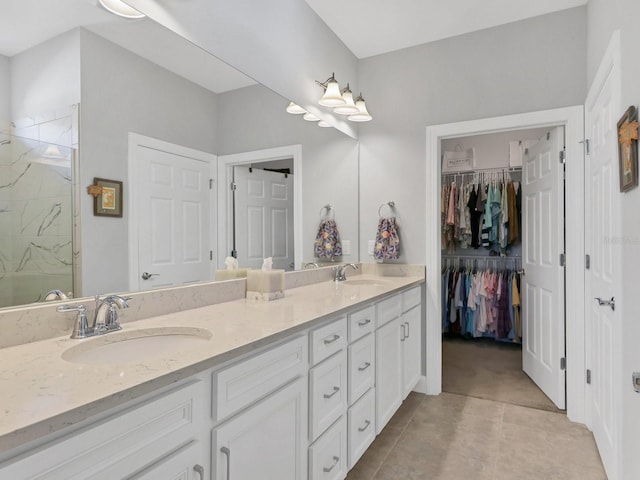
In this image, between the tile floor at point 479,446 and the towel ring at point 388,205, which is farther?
the towel ring at point 388,205

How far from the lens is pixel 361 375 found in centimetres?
188

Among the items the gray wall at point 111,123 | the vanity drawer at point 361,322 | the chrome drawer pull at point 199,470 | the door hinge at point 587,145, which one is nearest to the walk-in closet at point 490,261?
the door hinge at point 587,145

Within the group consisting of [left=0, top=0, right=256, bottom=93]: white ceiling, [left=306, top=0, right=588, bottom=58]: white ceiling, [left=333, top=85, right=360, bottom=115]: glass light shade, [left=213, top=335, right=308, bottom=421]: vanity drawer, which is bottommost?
[left=213, top=335, right=308, bottom=421]: vanity drawer

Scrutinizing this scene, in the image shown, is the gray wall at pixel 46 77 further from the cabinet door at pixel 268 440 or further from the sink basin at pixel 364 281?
the sink basin at pixel 364 281

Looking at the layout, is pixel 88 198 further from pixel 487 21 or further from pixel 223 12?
pixel 487 21

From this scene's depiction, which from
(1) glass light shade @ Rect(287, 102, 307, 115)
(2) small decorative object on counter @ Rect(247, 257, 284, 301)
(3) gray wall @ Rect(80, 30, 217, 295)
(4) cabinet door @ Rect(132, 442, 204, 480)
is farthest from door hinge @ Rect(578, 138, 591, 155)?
(4) cabinet door @ Rect(132, 442, 204, 480)

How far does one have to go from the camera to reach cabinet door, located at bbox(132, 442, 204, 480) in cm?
85

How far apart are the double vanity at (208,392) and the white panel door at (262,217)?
9.8 inches

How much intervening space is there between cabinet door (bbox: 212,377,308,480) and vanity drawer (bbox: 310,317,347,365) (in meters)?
0.12

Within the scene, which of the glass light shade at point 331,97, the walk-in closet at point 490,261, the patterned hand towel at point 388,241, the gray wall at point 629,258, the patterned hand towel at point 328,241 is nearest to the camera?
the gray wall at point 629,258

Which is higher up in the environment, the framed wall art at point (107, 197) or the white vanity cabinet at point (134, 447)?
the framed wall art at point (107, 197)

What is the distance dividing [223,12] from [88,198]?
1164 millimetres

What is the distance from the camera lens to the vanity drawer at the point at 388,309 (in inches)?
83.6

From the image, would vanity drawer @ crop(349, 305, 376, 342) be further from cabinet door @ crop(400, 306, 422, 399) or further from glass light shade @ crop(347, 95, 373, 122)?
glass light shade @ crop(347, 95, 373, 122)
